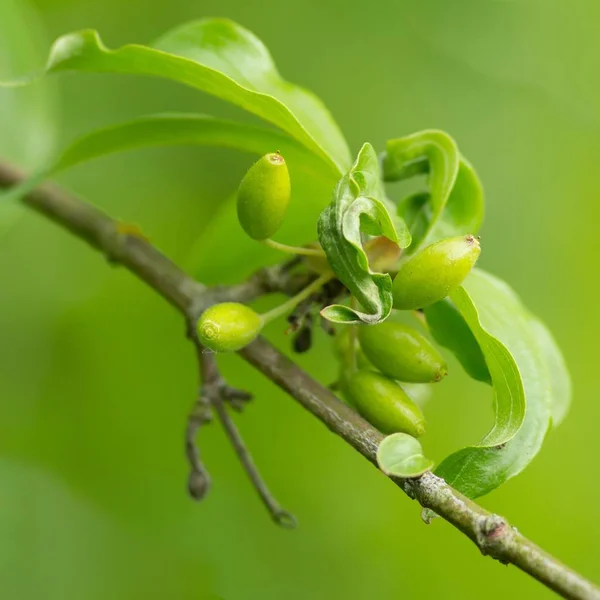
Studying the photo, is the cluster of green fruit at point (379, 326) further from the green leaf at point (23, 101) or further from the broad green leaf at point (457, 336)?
the green leaf at point (23, 101)

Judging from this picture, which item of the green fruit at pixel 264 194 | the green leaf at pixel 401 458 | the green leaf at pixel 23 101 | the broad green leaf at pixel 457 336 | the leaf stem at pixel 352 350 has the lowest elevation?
the green leaf at pixel 23 101

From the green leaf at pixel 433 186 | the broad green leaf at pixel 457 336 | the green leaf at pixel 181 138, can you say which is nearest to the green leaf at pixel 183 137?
the green leaf at pixel 181 138

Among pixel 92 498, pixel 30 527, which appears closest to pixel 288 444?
pixel 92 498

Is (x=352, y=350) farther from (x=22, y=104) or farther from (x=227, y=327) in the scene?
(x=22, y=104)

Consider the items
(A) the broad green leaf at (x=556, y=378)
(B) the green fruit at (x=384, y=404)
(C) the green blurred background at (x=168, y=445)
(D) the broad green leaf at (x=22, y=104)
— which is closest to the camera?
(B) the green fruit at (x=384, y=404)

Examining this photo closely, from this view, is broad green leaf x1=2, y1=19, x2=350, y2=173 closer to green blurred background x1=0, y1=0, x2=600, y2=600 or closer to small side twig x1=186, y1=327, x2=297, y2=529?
small side twig x1=186, y1=327, x2=297, y2=529

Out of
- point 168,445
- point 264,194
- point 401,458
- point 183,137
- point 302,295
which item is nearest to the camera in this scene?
point 401,458

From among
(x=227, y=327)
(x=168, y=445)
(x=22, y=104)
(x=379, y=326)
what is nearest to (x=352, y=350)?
(x=379, y=326)

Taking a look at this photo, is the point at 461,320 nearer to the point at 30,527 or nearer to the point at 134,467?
the point at 134,467
